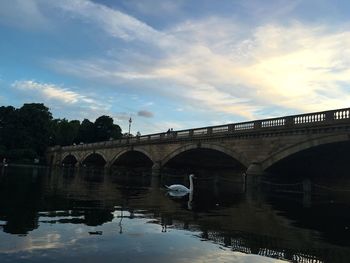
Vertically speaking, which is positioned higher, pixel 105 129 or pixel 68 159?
pixel 105 129

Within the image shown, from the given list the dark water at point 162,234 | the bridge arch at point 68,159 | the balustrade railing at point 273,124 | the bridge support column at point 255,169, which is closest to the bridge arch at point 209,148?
the balustrade railing at point 273,124

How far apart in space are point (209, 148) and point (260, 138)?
7.70 meters

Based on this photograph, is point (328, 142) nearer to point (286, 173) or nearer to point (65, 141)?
point (286, 173)

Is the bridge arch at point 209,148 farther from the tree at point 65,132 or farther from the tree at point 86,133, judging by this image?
the tree at point 65,132

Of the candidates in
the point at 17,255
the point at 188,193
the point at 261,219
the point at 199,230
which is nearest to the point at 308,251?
the point at 199,230

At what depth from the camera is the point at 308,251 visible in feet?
29.7

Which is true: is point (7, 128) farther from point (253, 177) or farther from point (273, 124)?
point (273, 124)

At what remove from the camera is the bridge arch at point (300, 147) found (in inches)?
1025

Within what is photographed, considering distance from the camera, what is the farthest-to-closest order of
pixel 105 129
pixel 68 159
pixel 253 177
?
pixel 105 129
pixel 68 159
pixel 253 177

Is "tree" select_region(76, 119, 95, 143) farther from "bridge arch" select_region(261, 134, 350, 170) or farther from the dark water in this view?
the dark water

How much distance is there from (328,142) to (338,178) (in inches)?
324

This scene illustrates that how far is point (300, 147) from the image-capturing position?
95.4ft

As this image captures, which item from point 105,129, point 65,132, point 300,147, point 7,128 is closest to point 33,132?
point 7,128

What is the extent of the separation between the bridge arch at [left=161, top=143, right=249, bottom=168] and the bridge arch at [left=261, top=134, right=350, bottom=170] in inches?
112
